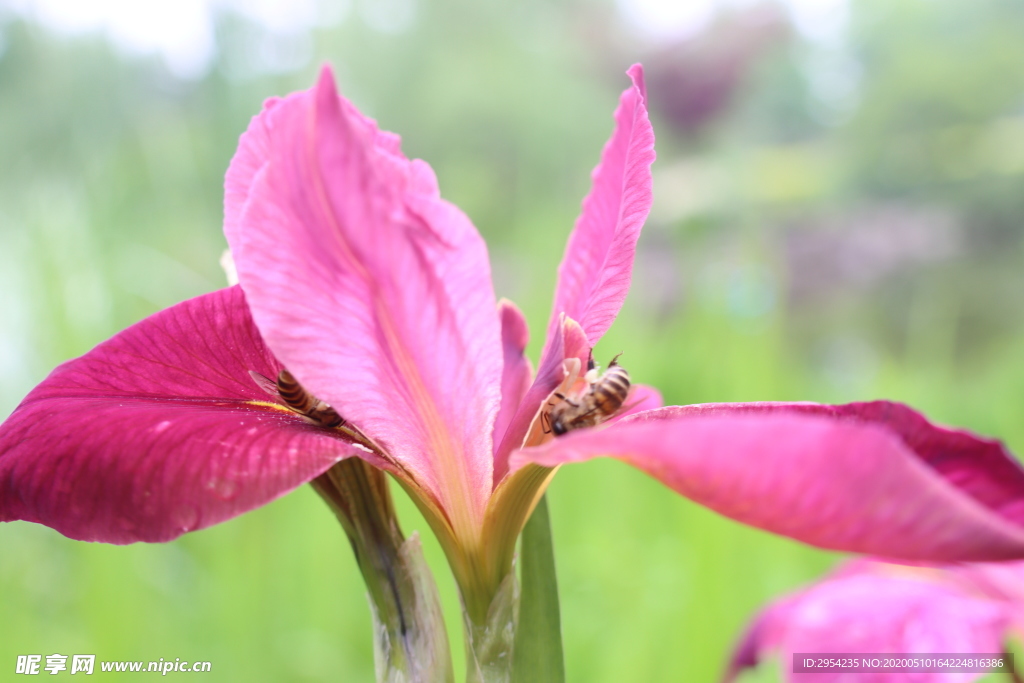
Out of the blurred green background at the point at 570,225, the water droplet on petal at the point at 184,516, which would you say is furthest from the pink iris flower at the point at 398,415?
the blurred green background at the point at 570,225

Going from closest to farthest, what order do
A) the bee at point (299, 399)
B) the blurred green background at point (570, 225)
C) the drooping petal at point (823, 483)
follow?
1. the drooping petal at point (823, 483)
2. the bee at point (299, 399)
3. the blurred green background at point (570, 225)

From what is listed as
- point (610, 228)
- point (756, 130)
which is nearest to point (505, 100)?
point (756, 130)

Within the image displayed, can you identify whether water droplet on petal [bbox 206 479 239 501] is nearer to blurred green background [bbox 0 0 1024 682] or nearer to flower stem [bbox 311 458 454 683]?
flower stem [bbox 311 458 454 683]

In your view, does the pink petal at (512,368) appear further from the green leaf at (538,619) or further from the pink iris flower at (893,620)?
the pink iris flower at (893,620)

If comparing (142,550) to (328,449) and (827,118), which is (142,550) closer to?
(328,449)

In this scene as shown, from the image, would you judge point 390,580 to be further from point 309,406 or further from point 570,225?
point 570,225

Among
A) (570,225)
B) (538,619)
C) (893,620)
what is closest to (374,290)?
(538,619)
